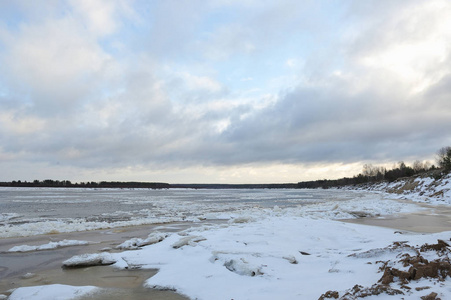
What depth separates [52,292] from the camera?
16.9 ft

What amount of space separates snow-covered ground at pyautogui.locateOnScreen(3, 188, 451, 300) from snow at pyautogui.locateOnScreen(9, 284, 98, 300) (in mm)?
17

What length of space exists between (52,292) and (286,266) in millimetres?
4545

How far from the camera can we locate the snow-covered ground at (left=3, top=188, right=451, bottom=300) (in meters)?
4.06

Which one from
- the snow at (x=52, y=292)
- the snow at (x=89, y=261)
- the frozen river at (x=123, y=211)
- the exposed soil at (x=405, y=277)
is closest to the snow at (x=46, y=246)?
the snow at (x=89, y=261)

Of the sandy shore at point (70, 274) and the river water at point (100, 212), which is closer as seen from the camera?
the sandy shore at point (70, 274)

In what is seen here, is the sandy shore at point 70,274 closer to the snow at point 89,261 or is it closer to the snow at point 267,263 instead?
the snow at point 89,261

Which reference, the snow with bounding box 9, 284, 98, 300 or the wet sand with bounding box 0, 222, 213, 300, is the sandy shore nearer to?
the wet sand with bounding box 0, 222, 213, 300

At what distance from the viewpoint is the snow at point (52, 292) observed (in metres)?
5.01

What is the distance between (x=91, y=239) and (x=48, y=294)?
6398mm

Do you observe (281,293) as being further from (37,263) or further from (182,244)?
(37,263)

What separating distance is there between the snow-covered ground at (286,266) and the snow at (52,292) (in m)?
0.02

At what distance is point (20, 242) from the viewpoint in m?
10.6

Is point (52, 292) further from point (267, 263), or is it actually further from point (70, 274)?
point (267, 263)

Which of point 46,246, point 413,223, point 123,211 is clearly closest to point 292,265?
point 46,246
